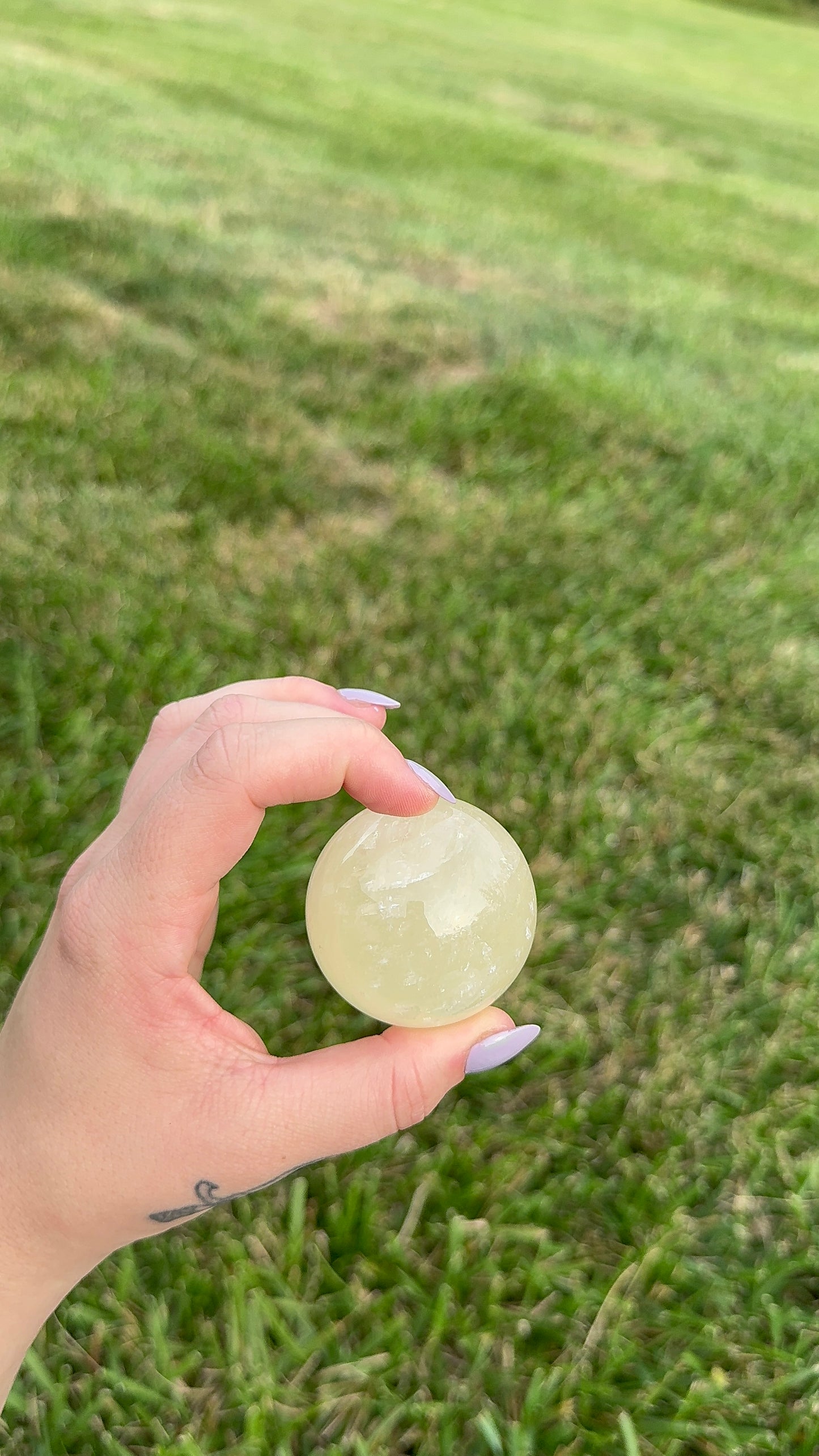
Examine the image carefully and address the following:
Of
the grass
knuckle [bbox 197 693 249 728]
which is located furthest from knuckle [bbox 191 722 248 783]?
the grass

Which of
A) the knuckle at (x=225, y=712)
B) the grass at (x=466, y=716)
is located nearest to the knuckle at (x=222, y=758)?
the knuckle at (x=225, y=712)

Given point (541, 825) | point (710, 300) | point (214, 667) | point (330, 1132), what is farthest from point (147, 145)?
point (330, 1132)

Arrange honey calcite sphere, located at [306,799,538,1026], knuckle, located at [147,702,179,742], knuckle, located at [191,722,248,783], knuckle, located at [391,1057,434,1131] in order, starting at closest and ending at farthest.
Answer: knuckle, located at [191,722,248,783], knuckle, located at [391,1057,434,1131], honey calcite sphere, located at [306,799,538,1026], knuckle, located at [147,702,179,742]

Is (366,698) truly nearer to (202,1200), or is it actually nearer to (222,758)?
(222,758)

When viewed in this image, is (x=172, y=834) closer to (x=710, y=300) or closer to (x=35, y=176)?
(x=35, y=176)

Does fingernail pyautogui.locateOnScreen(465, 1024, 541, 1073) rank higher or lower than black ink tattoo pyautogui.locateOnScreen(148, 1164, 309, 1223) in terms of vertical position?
higher

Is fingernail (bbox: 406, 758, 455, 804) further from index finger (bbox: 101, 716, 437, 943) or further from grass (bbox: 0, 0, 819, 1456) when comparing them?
grass (bbox: 0, 0, 819, 1456)
